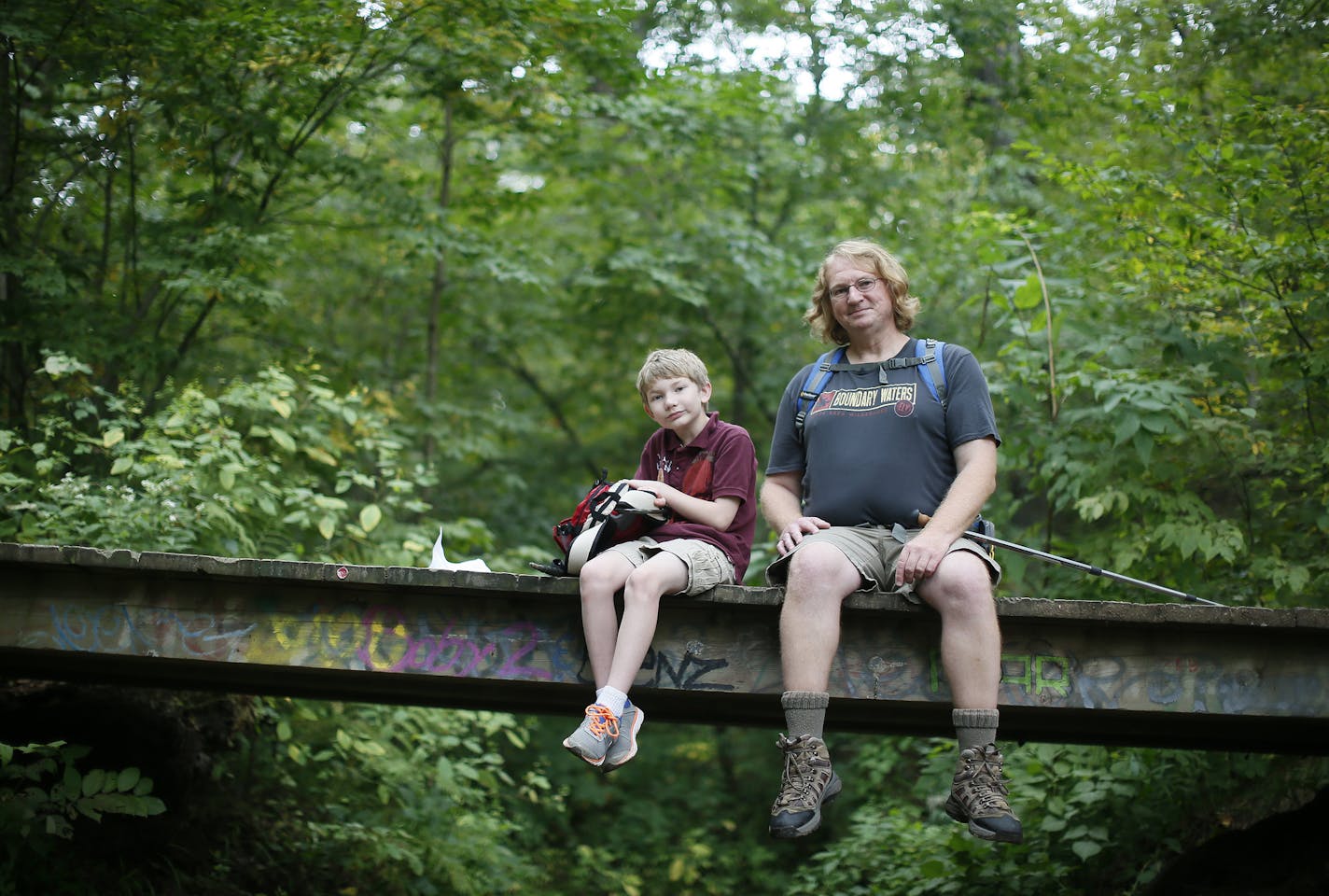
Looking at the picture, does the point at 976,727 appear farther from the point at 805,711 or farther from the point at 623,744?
the point at 623,744

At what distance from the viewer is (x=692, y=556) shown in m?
3.82

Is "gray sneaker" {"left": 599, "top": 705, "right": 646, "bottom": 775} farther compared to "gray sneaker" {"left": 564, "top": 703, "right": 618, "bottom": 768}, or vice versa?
"gray sneaker" {"left": 599, "top": 705, "right": 646, "bottom": 775}

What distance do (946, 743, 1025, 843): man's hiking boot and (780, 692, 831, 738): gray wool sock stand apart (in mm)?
461

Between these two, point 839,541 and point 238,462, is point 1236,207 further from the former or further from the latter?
point 238,462

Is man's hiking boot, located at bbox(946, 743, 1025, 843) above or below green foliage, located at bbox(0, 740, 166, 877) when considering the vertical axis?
above

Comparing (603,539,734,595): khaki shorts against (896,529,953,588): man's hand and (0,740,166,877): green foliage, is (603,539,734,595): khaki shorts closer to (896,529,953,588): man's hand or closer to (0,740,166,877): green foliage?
(896,529,953,588): man's hand

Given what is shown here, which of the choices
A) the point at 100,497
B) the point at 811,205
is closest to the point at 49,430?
the point at 100,497

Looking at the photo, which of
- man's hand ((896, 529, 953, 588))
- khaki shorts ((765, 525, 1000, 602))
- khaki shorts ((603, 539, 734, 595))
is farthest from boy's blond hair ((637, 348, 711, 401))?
man's hand ((896, 529, 953, 588))

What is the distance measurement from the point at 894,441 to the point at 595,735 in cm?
145

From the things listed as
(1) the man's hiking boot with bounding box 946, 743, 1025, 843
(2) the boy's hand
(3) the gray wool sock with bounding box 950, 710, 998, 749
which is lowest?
(1) the man's hiking boot with bounding box 946, 743, 1025, 843

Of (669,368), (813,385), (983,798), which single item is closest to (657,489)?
(669,368)

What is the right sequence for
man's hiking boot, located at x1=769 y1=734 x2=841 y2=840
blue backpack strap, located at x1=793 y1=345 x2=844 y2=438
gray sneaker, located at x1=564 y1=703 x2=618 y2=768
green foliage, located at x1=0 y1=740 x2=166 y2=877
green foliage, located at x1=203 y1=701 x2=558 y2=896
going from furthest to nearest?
green foliage, located at x1=203 y1=701 x2=558 y2=896 → green foliage, located at x1=0 y1=740 x2=166 y2=877 → blue backpack strap, located at x1=793 y1=345 x2=844 y2=438 → gray sneaker, located at x1=564 y1=703 x2=618 y2=768 → man's hiking boot, located at x1=769 y1=734 x2=841 y2=840

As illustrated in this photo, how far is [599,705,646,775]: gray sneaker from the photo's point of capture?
352cm

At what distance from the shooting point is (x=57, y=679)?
5359mm
